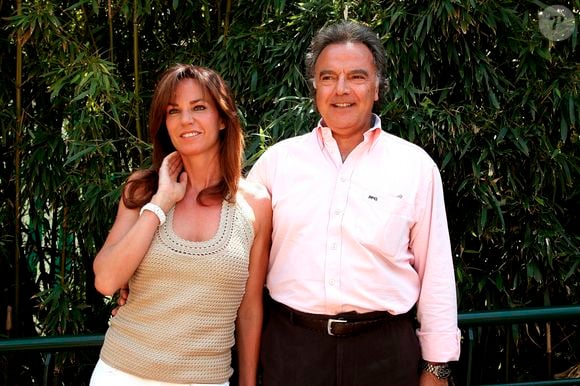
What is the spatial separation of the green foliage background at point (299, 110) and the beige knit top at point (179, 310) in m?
1.13

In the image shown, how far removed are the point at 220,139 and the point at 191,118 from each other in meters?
0.16

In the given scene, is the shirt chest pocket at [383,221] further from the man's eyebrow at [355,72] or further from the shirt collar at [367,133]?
the man's eyebrow at [355,72]

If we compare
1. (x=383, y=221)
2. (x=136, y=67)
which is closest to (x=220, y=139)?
(x=383, y=221)

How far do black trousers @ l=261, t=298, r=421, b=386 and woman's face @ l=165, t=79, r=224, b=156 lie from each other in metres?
0.56

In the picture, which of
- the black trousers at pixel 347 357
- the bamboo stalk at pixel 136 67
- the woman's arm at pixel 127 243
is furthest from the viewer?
the bamboo stalk at pixel 136 67

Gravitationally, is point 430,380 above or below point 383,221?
below

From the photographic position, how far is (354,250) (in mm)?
2205

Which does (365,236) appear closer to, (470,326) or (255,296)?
(255,296)

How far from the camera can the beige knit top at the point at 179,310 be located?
2.14 m

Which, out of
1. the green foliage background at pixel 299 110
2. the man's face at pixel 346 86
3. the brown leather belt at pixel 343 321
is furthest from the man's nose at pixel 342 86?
the green foliage background at pixel 299 110

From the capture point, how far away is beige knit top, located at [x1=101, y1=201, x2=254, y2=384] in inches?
84.4

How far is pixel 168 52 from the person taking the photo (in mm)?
3768

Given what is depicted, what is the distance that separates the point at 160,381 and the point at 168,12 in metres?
2.14

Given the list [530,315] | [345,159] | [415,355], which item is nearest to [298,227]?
[345,159]
